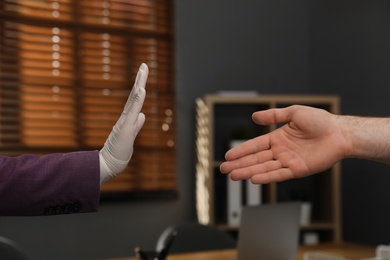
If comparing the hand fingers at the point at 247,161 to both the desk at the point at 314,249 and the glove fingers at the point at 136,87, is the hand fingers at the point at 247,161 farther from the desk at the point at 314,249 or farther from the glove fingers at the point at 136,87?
the desk at the point at 314,249

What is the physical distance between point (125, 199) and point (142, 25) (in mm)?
1141

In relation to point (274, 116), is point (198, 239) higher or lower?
lower

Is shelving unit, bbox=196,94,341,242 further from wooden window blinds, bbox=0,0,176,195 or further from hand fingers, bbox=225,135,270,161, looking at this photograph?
hand fingers, bbox=225,135,270,161

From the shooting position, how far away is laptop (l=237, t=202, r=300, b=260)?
2.39m

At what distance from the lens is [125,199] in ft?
13.6

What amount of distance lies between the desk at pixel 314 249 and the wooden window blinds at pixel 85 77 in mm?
1124

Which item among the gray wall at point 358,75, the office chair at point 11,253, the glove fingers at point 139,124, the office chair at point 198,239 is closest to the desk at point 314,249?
the office chair at point 198,239

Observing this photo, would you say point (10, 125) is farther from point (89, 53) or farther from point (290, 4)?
point (290, 4)

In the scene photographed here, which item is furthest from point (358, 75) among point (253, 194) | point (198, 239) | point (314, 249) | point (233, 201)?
point (198, 239)

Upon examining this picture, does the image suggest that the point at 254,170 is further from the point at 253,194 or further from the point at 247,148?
the point at 253,194

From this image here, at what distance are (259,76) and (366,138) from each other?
3.14m

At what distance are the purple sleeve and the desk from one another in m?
1.31

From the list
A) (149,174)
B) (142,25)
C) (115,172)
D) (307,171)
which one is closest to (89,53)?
(142,25)

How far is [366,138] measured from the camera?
159 centimetres
